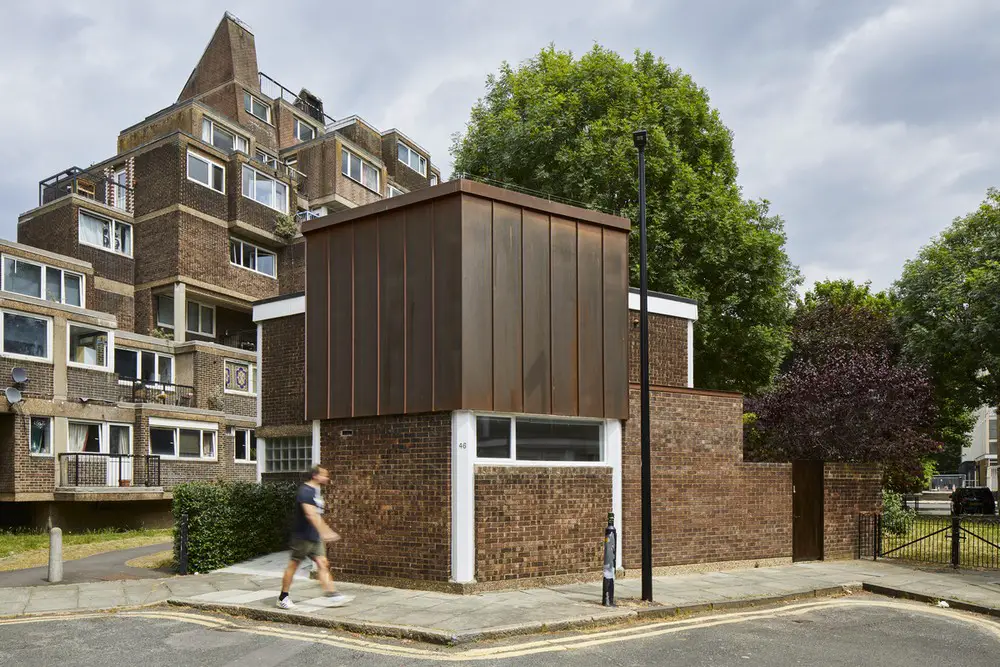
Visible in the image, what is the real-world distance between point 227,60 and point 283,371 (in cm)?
3090

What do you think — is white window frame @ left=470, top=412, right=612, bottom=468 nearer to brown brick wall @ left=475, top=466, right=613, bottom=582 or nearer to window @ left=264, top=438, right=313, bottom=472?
brown brick wall @ left=475, top=466, right=613, bottom=582

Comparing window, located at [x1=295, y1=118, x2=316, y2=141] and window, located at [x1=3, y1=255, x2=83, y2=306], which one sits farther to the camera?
window, located at [x1=295, y1=118, x2=316, y2=141]

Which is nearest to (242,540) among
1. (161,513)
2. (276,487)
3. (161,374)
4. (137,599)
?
(276,487)

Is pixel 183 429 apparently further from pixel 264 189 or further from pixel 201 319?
pixel 264 189

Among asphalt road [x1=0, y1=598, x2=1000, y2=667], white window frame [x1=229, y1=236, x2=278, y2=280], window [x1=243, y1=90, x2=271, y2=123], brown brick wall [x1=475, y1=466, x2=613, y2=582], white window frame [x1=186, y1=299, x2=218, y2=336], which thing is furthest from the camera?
window [x1=243, y1=90, x2=271, y2=123]

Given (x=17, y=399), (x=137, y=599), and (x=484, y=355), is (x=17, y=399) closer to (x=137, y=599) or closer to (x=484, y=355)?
(x=137, y=599)

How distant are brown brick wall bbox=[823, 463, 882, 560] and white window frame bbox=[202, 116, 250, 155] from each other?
28901mm

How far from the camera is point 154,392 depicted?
29.8 metres

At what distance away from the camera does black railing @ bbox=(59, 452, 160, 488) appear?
24.6 m

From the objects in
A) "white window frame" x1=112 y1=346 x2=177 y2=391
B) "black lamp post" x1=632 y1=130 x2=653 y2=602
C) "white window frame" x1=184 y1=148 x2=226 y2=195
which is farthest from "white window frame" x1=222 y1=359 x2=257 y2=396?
"black lamp post" x1=632 y1=130 x2=653 y2=602

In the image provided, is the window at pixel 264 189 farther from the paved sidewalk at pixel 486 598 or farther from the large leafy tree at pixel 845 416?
the paved sidewalk at pixel 486 598

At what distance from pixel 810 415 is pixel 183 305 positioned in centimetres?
2318

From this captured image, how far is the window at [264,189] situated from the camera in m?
36.5

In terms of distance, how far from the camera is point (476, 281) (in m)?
12.5
